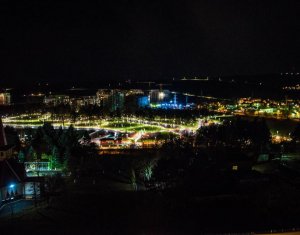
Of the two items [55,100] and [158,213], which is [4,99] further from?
[158,213]

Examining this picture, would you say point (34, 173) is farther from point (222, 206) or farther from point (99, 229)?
point (222, 206)

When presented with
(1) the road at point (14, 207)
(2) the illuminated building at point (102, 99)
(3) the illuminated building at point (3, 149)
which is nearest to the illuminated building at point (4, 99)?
(2) the illuminated building at point (102, 99)

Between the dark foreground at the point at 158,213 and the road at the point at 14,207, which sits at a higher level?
the road at the point at 14,207

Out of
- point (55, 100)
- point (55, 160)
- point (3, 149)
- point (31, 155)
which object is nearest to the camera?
point (3, 149)

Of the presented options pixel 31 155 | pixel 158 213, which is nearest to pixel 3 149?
pixel 31 155

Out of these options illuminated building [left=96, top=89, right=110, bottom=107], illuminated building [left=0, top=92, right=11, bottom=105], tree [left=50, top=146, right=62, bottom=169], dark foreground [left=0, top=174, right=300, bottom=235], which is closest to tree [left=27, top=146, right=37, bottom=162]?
tree [left=50, top=146, right=62, bottom=169]

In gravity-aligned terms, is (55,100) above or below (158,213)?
above

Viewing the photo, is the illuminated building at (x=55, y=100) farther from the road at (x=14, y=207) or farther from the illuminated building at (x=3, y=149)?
the road at (x=14, y=207)

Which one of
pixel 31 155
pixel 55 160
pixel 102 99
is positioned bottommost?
pixel 55 160
